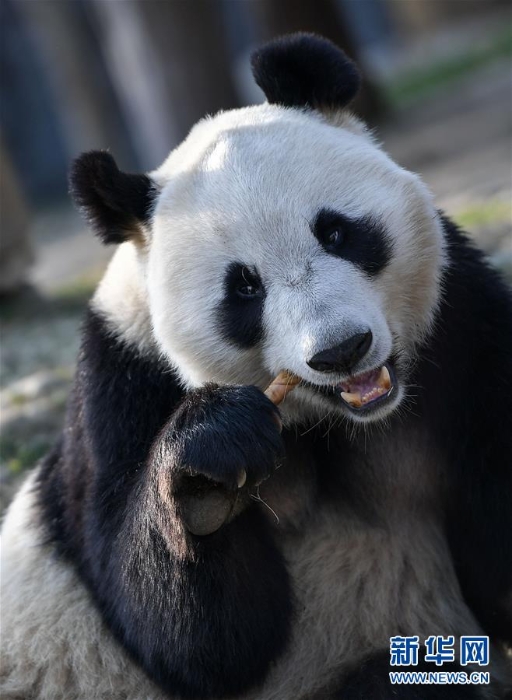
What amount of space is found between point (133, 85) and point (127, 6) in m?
1.16

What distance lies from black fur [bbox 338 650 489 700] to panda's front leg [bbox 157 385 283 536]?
85 cm

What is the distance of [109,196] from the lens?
3.66m

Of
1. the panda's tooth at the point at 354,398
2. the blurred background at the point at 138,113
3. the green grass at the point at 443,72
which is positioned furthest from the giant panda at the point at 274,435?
the green grass at the point at 443,72

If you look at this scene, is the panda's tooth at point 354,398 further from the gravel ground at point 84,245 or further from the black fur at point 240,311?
the gravel ground at point 84,245

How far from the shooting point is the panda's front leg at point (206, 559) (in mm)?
3219

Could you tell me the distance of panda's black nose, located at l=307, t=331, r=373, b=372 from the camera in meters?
3.01

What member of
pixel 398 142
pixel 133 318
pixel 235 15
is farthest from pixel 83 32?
pixel 133 318

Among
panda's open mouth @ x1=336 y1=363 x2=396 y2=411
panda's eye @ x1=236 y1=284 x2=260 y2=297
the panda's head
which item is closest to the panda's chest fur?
the panda's head

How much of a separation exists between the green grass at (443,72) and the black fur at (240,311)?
15.3 meters

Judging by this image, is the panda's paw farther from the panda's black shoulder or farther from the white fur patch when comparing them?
the panda's black shoulder

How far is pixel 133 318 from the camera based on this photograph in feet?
12.5

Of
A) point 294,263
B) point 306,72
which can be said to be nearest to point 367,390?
point 294,263

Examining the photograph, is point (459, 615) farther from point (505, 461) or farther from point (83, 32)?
point (83, 32)

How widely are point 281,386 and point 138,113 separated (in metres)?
10.5
